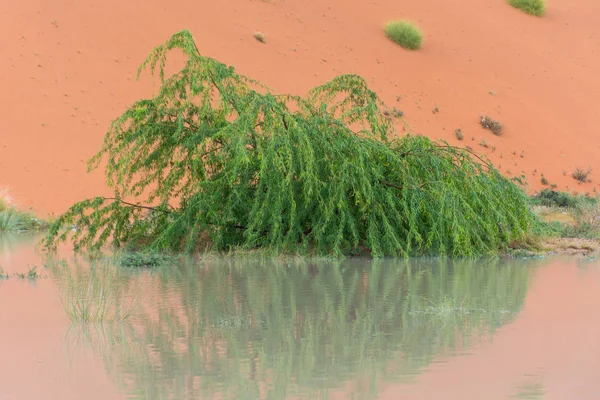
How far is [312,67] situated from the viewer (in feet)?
132

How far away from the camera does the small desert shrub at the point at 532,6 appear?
50594 mm

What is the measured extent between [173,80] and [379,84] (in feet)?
88.3

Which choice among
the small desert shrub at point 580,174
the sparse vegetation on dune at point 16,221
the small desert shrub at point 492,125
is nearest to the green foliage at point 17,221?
the sparse vegetation on dune at point 16,221

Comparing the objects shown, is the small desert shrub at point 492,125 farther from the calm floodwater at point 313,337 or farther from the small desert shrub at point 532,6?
the calm floodwater at point 313,337

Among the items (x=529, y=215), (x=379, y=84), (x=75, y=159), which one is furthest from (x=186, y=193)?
(x=379, y=84)

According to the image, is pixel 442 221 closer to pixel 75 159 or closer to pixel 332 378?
pixel 332 378

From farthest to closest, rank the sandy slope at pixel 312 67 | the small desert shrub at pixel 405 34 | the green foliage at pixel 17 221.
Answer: the small desert shrub at pixel 405 34 → the sandy slope at pixel 312 67 → the green foliage at pixel 17 221

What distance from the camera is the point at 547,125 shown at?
39.5m

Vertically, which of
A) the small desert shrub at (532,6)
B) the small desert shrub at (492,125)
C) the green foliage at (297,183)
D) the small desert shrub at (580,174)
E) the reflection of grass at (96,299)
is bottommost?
the reflection of grass at (96,299)

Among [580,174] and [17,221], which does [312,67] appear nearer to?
[580,174]

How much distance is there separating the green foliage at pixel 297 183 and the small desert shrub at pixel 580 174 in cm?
2197

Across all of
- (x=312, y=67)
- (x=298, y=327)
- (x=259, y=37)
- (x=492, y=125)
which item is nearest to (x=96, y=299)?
(x=298, y=327)

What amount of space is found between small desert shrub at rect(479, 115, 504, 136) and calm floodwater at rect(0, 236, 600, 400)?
26836mm

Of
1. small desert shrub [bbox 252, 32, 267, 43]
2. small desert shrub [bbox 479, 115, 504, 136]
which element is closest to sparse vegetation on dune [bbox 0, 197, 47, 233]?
small desert shrub [bbox 252, 32, 267, 43]
